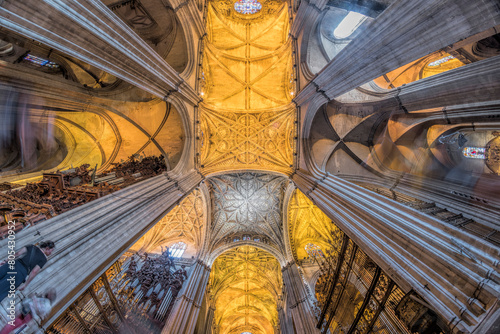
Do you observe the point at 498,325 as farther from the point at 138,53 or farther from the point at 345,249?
the point at 138,53

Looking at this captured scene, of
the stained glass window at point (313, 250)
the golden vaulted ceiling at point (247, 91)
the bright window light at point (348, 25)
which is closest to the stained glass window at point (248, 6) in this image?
the golden vaulted ceiling at point (247, 91)

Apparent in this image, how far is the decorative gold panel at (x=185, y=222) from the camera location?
44.3 ft

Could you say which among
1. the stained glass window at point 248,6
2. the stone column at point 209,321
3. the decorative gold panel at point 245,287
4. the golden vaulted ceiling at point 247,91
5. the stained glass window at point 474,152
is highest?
the stained glass window at point 248,6

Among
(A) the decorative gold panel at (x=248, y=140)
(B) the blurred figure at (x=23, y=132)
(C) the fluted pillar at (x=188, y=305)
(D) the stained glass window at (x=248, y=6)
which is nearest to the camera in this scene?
(B) the blurred figure at (x=23, y=132)

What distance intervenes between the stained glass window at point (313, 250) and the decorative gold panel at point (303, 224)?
0.21 meters

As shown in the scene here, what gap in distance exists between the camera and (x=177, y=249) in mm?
12977

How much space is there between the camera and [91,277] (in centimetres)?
373

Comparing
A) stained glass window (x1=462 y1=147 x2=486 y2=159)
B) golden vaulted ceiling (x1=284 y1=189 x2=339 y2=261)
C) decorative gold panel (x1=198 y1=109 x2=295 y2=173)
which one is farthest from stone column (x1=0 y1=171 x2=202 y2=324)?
stained glass window (x1=462 y1=147 x2=486 y2=159)

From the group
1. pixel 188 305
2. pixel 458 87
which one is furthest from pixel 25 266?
pixel 458 87

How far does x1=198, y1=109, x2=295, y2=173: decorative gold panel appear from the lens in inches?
476

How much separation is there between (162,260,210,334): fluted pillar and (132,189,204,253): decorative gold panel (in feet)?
9.62

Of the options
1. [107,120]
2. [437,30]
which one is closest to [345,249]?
[437,30]

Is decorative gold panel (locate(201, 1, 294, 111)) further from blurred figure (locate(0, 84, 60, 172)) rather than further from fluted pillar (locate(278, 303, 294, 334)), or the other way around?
fluted pillar (locate(278, 303, 294, 334))

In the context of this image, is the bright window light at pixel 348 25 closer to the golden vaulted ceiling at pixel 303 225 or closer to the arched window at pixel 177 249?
the golden vaulted ceiling at pixel 303 225
